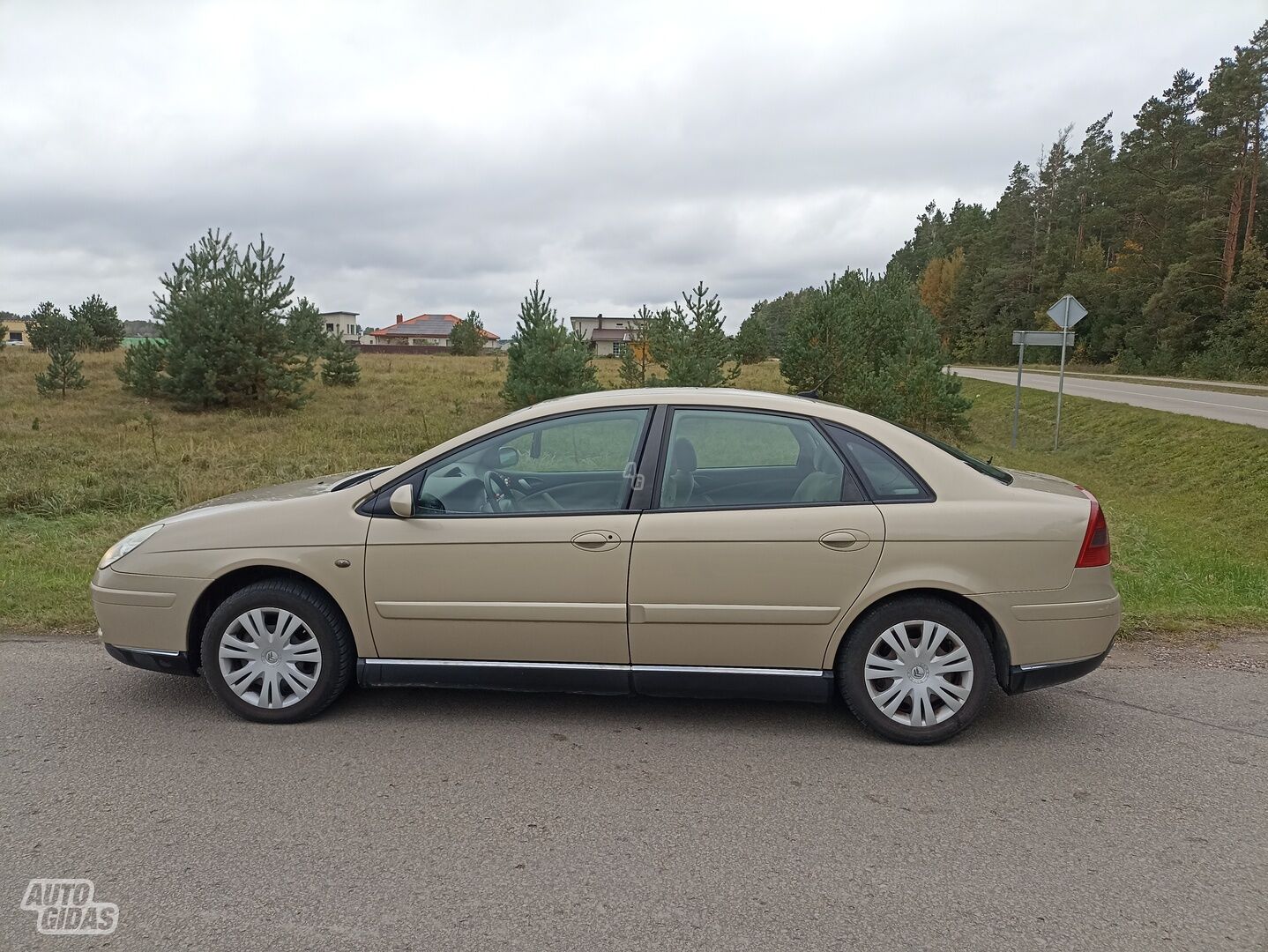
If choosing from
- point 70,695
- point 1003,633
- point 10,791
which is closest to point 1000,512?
point 1003,633

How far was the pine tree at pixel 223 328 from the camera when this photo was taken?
22.0m

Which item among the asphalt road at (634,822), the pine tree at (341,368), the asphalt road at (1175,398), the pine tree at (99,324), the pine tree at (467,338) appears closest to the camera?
the asphalt road at (634,822)

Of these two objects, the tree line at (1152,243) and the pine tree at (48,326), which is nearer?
the pine tree at (48,326)

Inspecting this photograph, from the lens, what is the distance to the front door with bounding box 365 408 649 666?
→ 3.80 metres

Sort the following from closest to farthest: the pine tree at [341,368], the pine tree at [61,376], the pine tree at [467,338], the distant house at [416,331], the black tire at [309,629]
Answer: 1. the black tire at [309,629]
2. the pine tree at [61,376]
3. the pine tree at [341,368]
4. the pine tree at [467,338]
5. the distant house at [416,331]

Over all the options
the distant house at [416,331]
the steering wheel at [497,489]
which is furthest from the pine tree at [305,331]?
the distant house at [416,331]

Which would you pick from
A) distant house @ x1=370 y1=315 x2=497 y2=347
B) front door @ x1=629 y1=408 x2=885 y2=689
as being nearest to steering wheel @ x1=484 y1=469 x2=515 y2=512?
front door @ x1=629 y1=408 x2=885 y2=689

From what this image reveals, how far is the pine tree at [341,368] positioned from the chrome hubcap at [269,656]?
27.3 meters

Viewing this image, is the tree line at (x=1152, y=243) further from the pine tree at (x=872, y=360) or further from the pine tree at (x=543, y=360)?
the pine tree at (x=543, y=360)

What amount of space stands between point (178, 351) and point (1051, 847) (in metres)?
23.6

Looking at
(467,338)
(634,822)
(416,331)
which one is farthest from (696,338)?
(416,331)

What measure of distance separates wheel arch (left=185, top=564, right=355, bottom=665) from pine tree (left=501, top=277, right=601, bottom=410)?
15.3m

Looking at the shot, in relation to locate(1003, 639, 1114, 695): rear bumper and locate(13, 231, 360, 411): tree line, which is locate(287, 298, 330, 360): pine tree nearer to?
locate(13, 231, 360, 411): tree line

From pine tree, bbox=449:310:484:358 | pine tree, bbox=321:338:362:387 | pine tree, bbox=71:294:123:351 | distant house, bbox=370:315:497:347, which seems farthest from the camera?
distant house, bbox=370:315:497:347
